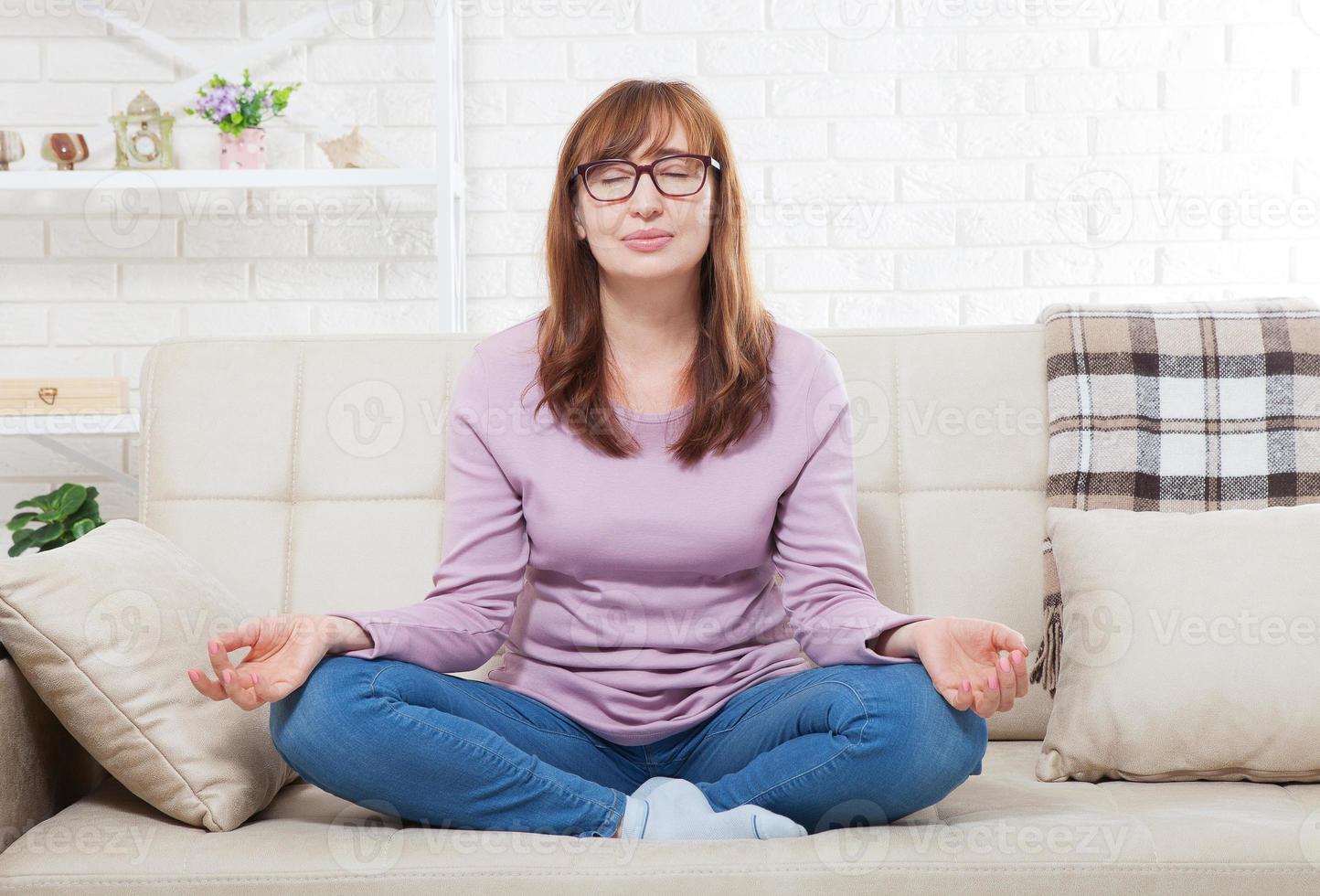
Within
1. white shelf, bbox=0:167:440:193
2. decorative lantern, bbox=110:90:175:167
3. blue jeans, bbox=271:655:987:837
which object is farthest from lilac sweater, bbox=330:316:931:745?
decorative lantern, bbox=110:90:175:167

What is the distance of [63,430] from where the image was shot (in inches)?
83.0

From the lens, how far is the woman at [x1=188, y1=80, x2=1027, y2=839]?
1123mm

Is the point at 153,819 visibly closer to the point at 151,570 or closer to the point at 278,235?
the point at 151,570

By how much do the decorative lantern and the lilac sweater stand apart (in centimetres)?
121

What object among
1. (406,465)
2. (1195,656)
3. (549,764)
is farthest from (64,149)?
(1195,656)

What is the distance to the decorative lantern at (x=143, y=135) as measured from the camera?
225cm

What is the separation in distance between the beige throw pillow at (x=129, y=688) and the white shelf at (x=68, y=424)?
958 millimetres

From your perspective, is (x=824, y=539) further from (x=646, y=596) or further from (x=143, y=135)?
(x=143, y=135)

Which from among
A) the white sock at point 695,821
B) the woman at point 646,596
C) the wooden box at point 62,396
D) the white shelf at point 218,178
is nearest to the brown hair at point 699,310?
the woman at point 646,596

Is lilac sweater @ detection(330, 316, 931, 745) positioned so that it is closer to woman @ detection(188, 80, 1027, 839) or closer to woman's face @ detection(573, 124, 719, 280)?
woman @ detection(188, 80, 1027, 839)

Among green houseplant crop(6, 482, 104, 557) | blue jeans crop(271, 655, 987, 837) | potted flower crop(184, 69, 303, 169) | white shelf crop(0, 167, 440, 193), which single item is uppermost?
potted flower crop(184, 69, 303, 169)

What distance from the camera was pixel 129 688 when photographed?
3.76ft

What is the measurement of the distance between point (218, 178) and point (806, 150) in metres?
1.10

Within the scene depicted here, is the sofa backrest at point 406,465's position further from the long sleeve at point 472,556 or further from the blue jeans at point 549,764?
the blue jeans at point 549,764
